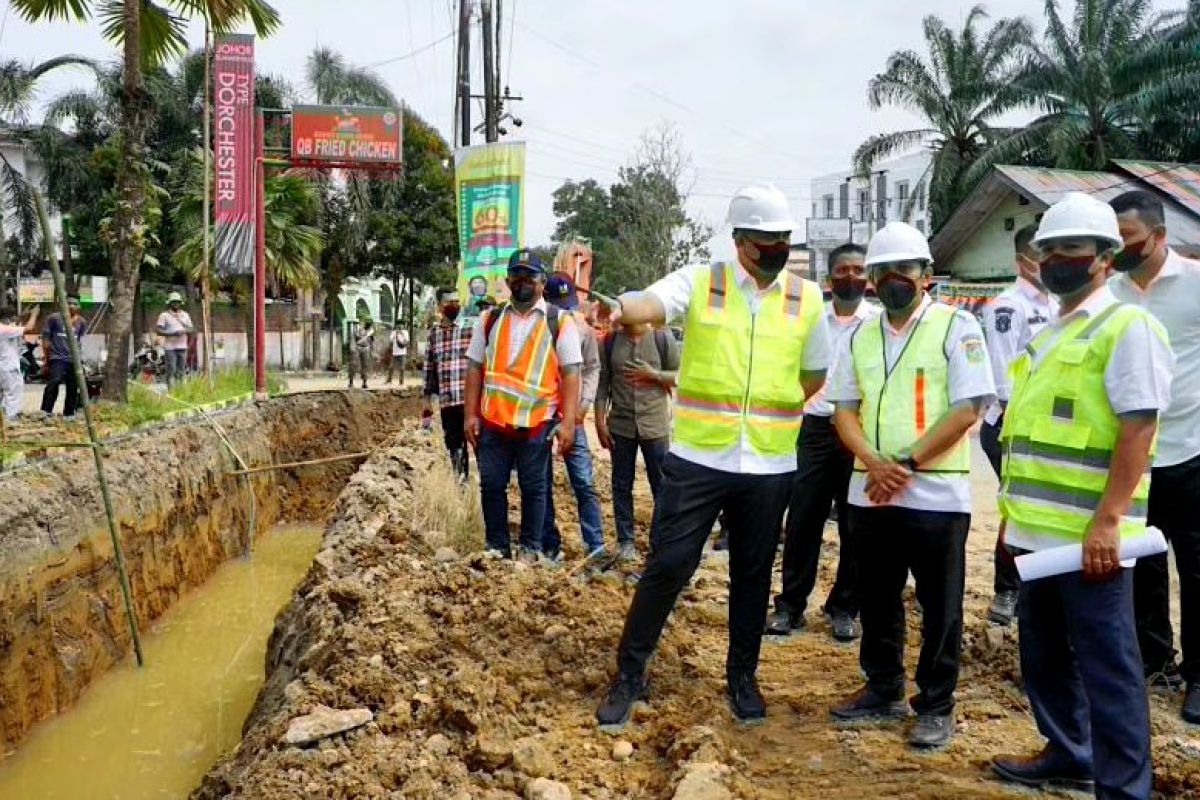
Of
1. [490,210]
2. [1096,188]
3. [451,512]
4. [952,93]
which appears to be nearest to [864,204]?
[952,93]

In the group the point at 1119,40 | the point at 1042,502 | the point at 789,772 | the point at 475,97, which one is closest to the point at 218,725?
the point at 789,772

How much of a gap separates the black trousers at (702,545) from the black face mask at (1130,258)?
1.52 meters

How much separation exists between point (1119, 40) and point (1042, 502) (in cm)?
3016

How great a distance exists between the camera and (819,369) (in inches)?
152

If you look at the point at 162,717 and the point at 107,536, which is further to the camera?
the point at 107,536

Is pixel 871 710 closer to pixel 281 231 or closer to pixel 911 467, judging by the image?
pixel 911 467

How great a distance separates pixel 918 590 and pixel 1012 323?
190cm

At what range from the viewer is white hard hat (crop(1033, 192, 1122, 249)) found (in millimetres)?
3195

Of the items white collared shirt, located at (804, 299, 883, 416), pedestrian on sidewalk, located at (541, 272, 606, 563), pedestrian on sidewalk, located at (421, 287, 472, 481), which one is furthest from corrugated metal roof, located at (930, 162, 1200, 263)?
white collared shirt, located at (804, 299, 883, 416)

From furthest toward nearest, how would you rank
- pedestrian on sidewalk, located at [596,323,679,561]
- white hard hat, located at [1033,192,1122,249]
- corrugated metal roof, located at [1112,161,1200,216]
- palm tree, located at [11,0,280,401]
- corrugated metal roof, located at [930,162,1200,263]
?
corrugated metal roof, located at [1112,161,1200,216], corrugated metal roof, located at [930,162,1200,263], palm tree, located at [11,0,280,401], pedestrian on sidewalk, located at [596,323,679,561], white hard hat, located at [1033,192,1122,249]

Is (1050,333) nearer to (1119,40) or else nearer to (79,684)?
(79,684)

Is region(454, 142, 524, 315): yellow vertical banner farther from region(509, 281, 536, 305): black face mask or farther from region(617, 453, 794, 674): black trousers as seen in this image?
region(617, 453, 794, 674): black trousers

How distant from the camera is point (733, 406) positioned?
12.1ft

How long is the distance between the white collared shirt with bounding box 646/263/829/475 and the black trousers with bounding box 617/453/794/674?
1.2 inches
